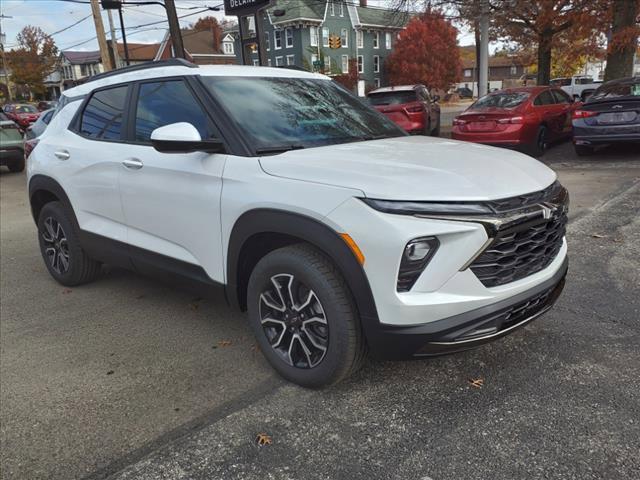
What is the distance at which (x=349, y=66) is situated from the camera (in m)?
49.1

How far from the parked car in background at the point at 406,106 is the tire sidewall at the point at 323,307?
10.5 metres

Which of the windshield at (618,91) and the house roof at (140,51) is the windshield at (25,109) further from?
the house roof at (140,51)

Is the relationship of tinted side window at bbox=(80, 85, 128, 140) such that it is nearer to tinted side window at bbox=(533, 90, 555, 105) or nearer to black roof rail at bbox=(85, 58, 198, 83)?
black roof rail at bbox=(85, 58, 198, 83)

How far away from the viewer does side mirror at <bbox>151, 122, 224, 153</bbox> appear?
3.00 m

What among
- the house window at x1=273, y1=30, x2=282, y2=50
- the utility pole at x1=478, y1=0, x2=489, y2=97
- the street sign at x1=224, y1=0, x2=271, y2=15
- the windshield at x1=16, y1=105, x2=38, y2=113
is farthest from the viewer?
the house window at x1=273, y1=30, x2=282, y2=50

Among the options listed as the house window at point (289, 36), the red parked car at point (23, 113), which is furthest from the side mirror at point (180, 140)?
the house window at point (289, 36)

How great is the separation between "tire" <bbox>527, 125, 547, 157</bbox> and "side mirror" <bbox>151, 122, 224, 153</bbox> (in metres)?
9.79

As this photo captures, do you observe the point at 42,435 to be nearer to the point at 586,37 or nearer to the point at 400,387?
the point at 400,387

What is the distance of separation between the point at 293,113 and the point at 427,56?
50.5 m

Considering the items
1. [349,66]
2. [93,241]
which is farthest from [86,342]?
[349,66]

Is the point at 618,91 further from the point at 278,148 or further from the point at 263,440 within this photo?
the point at 263,440

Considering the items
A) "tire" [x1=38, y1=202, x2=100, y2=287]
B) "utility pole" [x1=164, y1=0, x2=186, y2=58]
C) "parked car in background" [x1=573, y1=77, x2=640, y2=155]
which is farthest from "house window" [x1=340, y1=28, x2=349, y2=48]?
"tire" [x1=38, y1=202, x2=100, y2=287]

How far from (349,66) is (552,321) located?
1896 inches

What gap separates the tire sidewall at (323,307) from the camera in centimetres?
267
